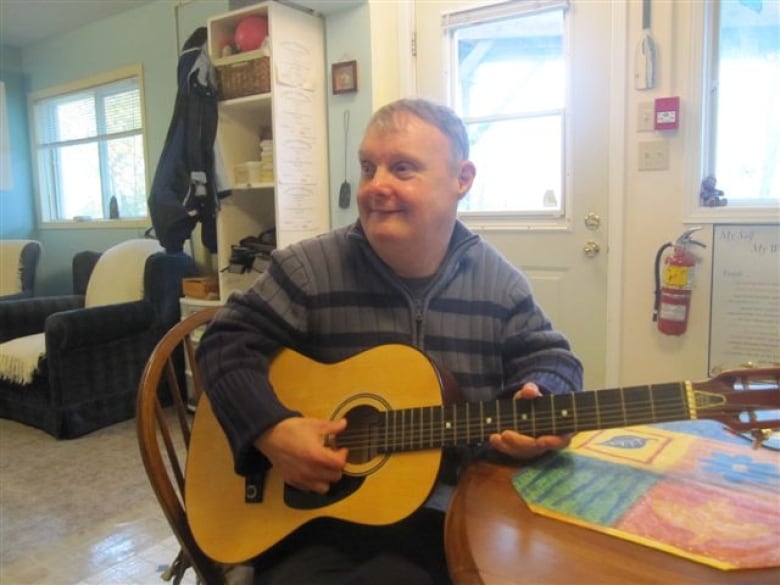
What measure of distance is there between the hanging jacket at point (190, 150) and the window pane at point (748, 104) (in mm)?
2229

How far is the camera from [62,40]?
4652 millimetres

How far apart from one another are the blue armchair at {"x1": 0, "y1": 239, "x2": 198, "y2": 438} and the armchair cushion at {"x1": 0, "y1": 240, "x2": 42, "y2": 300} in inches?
31.5

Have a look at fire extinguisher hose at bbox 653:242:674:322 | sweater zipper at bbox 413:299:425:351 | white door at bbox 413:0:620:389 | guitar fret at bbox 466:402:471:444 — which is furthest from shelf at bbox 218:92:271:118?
guitar fret at bbox 466:402:471:444

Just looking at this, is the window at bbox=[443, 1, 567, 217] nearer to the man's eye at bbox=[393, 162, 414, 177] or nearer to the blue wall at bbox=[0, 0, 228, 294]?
the man's eye at bbox=[393, 162, 414, 177]

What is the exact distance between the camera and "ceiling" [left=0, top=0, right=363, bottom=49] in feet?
13.2

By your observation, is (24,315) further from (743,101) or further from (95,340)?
(743,101)

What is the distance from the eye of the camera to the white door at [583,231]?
2361mm

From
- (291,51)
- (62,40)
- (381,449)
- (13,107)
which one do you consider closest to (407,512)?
(381,449)

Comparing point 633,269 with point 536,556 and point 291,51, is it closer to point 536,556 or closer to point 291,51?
point 291,51

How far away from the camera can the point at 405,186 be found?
1065 mm

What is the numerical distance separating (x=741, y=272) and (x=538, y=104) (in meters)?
1.05

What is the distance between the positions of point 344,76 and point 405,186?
1908 millimetres

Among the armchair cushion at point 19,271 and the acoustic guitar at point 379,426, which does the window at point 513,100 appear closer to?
the acoustic guitar at point 379,426

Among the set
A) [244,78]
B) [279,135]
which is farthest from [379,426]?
[244,78]
